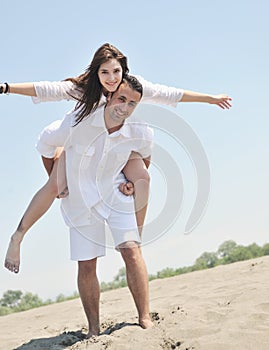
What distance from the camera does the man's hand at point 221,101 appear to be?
4.66 metres

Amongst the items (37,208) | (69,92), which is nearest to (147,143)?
(69,92)

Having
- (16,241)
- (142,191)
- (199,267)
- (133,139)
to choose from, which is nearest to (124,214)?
(142,191)

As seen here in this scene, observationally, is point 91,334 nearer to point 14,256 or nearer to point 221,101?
point 14,256

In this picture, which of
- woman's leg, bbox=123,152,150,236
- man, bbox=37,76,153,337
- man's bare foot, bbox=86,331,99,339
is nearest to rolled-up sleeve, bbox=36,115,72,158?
man, bbox=37,76,153,337

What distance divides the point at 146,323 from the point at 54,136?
4.75 feet

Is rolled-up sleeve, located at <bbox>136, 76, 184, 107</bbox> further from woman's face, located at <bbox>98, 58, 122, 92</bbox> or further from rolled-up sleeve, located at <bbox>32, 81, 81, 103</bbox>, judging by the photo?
rolled-up sleeve, located at <bbox>32, 81, 81, 103</bbox>

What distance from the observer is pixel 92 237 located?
4312 mm

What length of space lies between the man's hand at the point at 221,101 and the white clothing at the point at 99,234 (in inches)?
42.9

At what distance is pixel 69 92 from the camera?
14.1 ft

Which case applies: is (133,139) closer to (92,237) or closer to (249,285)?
(92,237)

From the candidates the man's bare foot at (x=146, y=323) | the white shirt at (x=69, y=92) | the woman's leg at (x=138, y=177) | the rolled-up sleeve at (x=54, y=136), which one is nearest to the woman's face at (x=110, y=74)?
Result: the white shirt at (x=69, y=92)

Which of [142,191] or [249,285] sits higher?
[142,191]

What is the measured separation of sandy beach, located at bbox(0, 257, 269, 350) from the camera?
3.87 m

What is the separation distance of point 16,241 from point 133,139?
1.11 m
